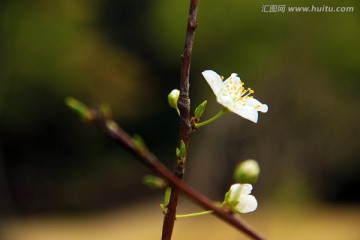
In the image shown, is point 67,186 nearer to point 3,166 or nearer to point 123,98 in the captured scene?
point 3,166

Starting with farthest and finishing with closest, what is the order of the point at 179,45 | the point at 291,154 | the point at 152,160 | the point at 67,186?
the point at 67,186
the point at 179,45
the point at 291,154
the point at 152,160

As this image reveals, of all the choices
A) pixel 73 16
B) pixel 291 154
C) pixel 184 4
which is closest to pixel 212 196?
pixel 291 154

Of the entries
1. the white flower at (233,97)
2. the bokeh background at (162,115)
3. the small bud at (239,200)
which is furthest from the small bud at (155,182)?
the bokeh background at (162,115)

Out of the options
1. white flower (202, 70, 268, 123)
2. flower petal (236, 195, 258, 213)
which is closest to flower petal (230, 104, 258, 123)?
white flower (202, 70, 268, 123)

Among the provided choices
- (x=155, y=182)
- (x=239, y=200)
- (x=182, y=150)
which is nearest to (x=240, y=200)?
(x=239, y=200)

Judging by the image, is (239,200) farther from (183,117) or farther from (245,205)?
(183,117)

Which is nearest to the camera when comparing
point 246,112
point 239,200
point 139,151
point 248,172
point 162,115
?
point 139,151

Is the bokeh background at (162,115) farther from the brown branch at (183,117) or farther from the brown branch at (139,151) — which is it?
the brown branch at (139,151)

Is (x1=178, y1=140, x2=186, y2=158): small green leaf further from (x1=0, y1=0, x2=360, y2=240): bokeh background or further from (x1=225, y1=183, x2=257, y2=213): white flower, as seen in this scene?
(x1=0, y1=0, x2=360, y2=240): bokeh background
